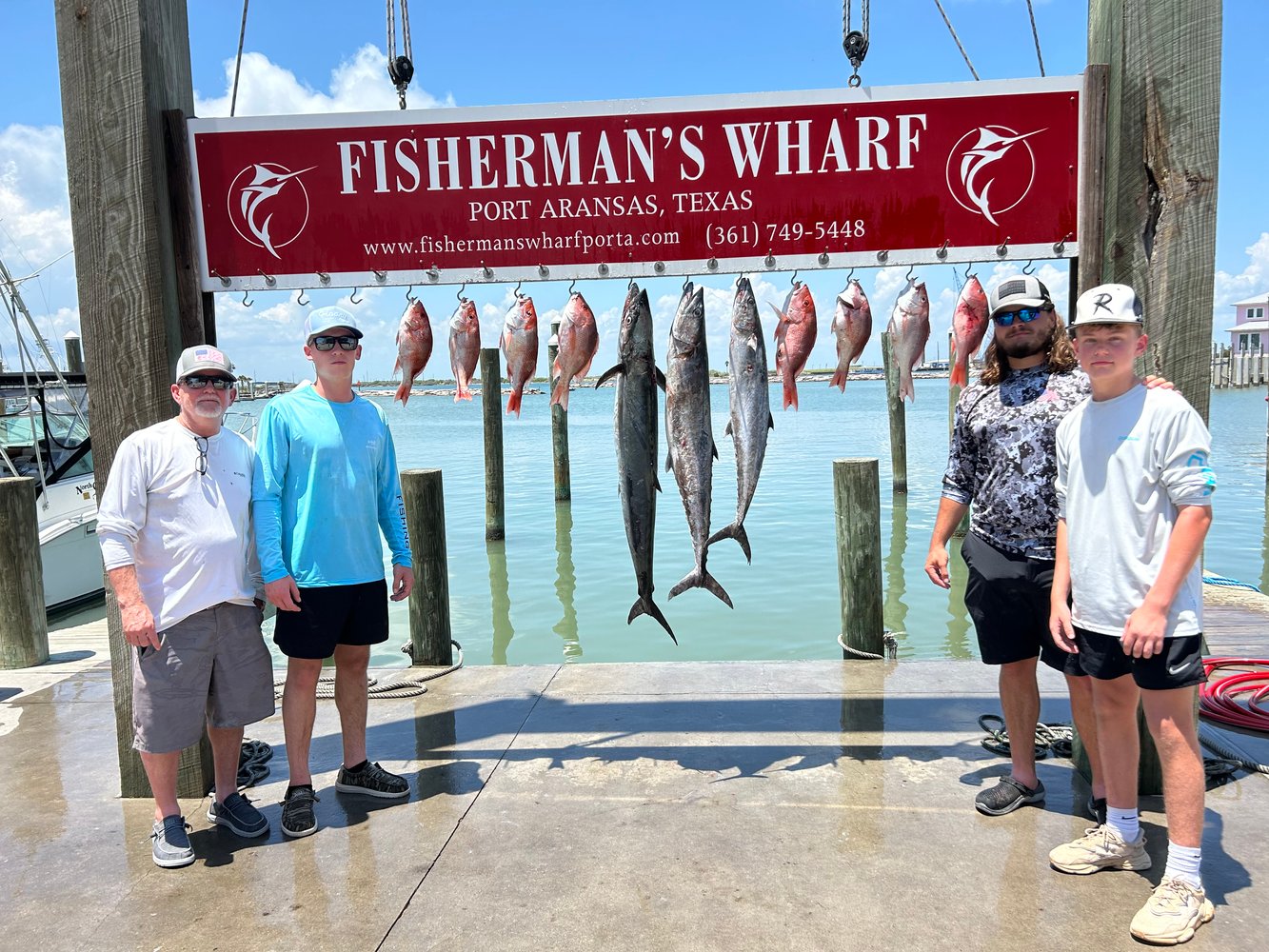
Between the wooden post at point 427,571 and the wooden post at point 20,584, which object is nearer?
the wooden post at point 427,571

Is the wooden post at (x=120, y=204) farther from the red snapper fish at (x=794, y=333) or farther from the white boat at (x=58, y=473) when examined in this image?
the white boat at (x=58, y=473)

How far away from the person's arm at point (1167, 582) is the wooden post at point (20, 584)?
7.43 m

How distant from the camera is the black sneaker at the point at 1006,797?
3514 millimetres

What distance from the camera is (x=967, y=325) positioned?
3.96 meters

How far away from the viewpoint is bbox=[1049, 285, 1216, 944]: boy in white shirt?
268 cm

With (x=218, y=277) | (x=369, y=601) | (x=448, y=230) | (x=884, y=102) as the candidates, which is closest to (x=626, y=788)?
(x=369, y=601)

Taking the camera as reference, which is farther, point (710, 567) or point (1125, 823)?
point (710, 567)

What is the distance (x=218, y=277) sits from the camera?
4.05 m

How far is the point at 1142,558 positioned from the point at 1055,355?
96 cm

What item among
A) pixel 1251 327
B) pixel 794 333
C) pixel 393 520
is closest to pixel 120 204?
pixel 393 520

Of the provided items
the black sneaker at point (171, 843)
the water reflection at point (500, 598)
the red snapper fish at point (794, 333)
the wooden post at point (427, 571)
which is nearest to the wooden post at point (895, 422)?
the water reflection at point (500, 598)

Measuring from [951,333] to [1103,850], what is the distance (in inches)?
89.4

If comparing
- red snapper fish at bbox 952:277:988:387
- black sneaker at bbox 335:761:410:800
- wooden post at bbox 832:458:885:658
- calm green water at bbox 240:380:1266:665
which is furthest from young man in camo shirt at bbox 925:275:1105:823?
calm green water at bbox 240:380:1266:665

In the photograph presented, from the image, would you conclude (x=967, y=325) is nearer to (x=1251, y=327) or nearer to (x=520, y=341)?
(x=520, y=341)
